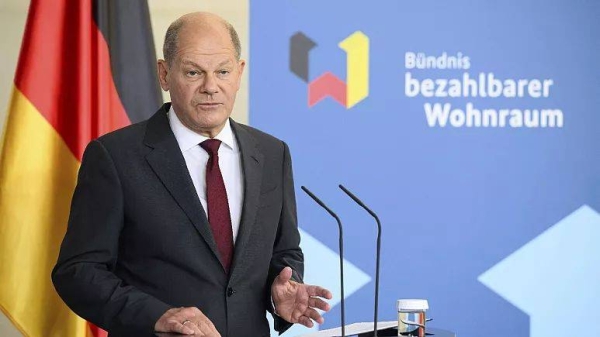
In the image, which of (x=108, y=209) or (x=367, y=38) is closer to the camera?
(x=108, y=209)

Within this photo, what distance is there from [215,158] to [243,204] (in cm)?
13

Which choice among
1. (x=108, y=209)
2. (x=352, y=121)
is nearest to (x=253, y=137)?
(x=108, y=209)

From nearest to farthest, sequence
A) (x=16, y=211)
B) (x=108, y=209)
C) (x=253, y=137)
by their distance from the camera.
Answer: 1. (x=108, y=209)
2. (x=253, y=137)
3. (x=16, y=211)

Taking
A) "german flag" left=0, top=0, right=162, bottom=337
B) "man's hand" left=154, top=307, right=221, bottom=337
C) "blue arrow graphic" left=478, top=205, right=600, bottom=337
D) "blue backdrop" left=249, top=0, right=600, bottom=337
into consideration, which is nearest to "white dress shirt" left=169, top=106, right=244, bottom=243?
"man's hand" left=154, top=307, right=221, bottom=337

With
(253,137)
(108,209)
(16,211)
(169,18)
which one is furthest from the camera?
(169,18)

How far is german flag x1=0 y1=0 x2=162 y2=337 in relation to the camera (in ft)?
10.9

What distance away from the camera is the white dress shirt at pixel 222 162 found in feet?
7.48

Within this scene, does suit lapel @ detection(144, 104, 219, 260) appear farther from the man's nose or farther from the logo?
the logo

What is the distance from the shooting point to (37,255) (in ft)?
11.0

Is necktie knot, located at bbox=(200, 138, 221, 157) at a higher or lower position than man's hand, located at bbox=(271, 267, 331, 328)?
higher

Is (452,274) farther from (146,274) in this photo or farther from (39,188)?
(146,274)

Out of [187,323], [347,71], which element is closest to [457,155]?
[347,71]

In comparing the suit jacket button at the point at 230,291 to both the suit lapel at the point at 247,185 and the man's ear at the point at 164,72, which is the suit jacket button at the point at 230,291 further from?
the man's ear at the point at 164,72

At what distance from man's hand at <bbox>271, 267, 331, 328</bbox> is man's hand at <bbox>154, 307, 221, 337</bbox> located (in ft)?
1.11
